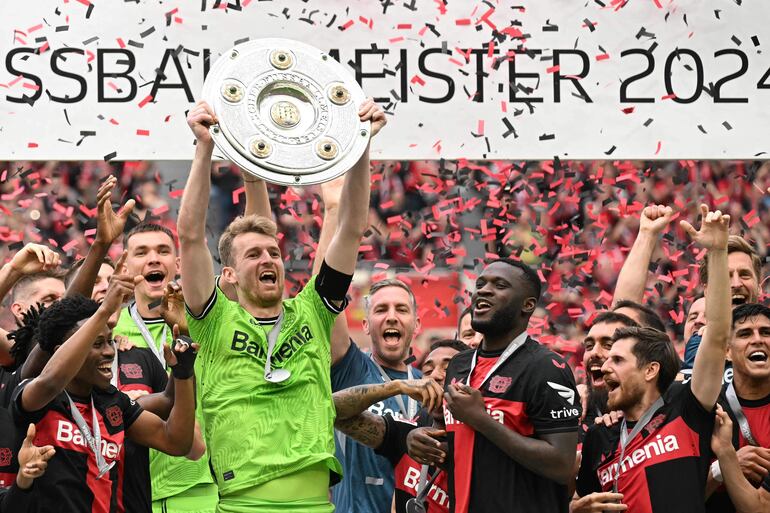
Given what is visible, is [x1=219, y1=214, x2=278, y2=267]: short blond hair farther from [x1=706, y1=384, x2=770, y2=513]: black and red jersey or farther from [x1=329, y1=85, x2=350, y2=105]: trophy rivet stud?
[x1=706, y1=384, x2=770, y2=513]: black and red jersey

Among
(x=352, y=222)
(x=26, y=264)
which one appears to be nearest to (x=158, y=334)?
(x=26, y=264)

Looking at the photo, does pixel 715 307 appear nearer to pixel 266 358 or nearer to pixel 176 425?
pixel 266 358

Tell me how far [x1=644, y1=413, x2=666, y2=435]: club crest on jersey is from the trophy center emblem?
1.98 metres

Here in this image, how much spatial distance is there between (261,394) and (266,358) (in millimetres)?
160

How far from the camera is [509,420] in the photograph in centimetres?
555

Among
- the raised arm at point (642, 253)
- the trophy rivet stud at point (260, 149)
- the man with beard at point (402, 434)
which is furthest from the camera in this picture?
the raised arm at point (642, 253)

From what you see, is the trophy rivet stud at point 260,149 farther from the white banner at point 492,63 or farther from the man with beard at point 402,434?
the white banner at point 492,63

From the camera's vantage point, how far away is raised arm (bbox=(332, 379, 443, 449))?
5.66 metres

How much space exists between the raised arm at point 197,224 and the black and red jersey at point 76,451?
0.64m

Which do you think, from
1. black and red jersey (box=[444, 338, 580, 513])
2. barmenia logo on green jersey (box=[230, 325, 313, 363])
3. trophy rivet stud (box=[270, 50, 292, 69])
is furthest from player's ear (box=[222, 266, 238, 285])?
black and red jersey (box=[444, 338, 580, 513])

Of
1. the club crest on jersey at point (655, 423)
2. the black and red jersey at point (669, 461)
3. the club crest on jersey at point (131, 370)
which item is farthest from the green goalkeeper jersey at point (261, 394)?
the club crest on jersey at point (655, 423)

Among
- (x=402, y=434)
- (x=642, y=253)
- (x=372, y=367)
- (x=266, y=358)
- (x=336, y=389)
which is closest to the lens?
(x=266, y=358)

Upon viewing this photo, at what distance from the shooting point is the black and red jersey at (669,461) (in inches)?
226

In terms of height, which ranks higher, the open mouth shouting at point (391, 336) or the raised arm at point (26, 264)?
the raised arm at point (26, 264)
